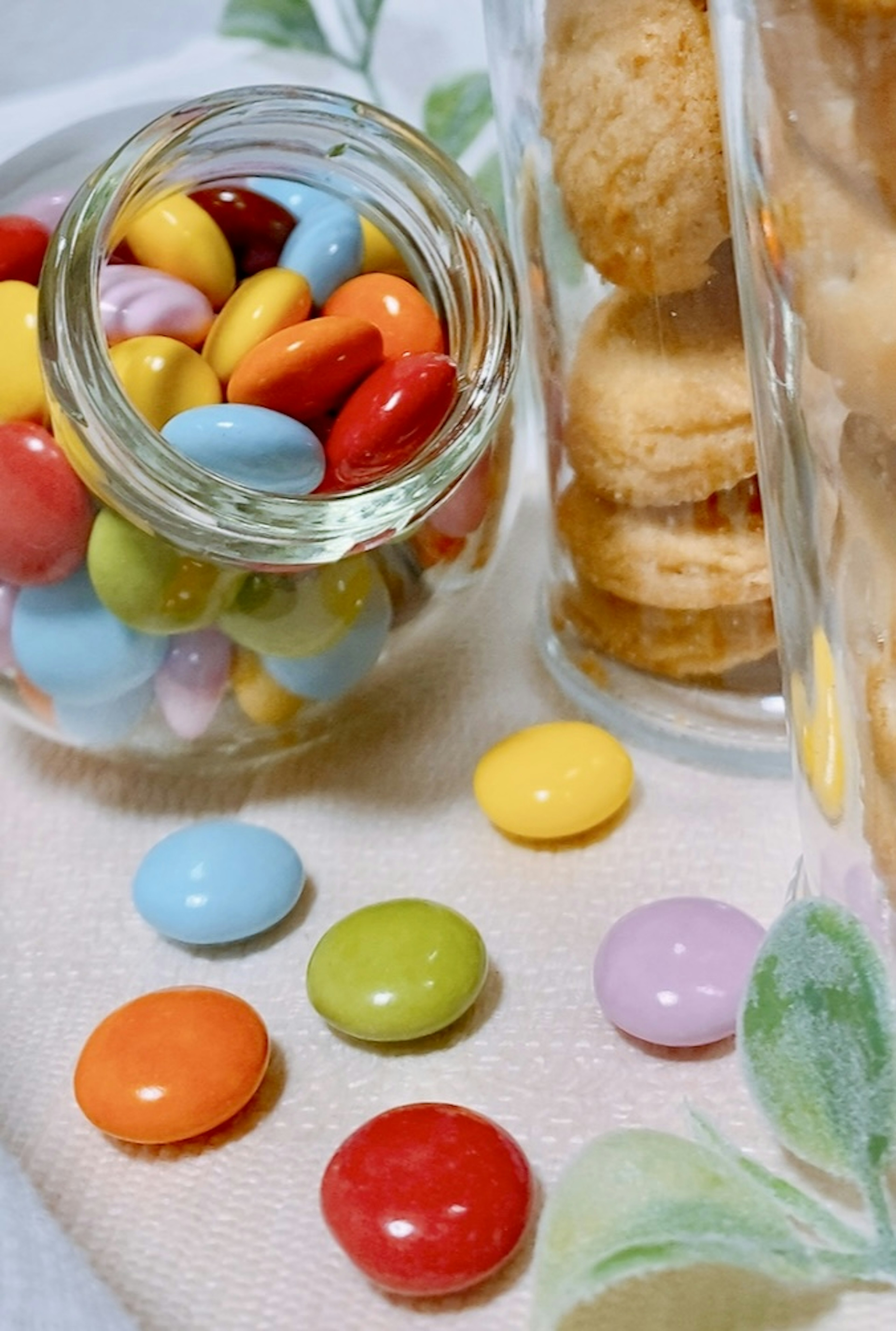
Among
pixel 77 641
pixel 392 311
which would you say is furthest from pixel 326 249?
pixel 77 641

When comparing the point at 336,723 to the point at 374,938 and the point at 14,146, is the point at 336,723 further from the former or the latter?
the point at 14,146

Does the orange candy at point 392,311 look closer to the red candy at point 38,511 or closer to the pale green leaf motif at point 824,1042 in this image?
the red candy at point 38,511

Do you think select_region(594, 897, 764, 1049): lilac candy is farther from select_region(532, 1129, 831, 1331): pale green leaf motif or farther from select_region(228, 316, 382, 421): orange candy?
select_region(228, 316, 382, 421): orange candy

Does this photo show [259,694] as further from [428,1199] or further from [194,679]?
[428,1199]

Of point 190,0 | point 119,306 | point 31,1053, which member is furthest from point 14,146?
point 31,1053

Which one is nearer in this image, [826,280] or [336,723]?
[826,280]

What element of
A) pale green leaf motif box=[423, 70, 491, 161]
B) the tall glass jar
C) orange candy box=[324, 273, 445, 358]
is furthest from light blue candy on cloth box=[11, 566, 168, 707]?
pale green leaf motif box=[423, 70, 491, 161]

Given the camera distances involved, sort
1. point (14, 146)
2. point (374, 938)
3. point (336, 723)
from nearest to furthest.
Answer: point (374, 938), point (336, 723), point (14, 146)
